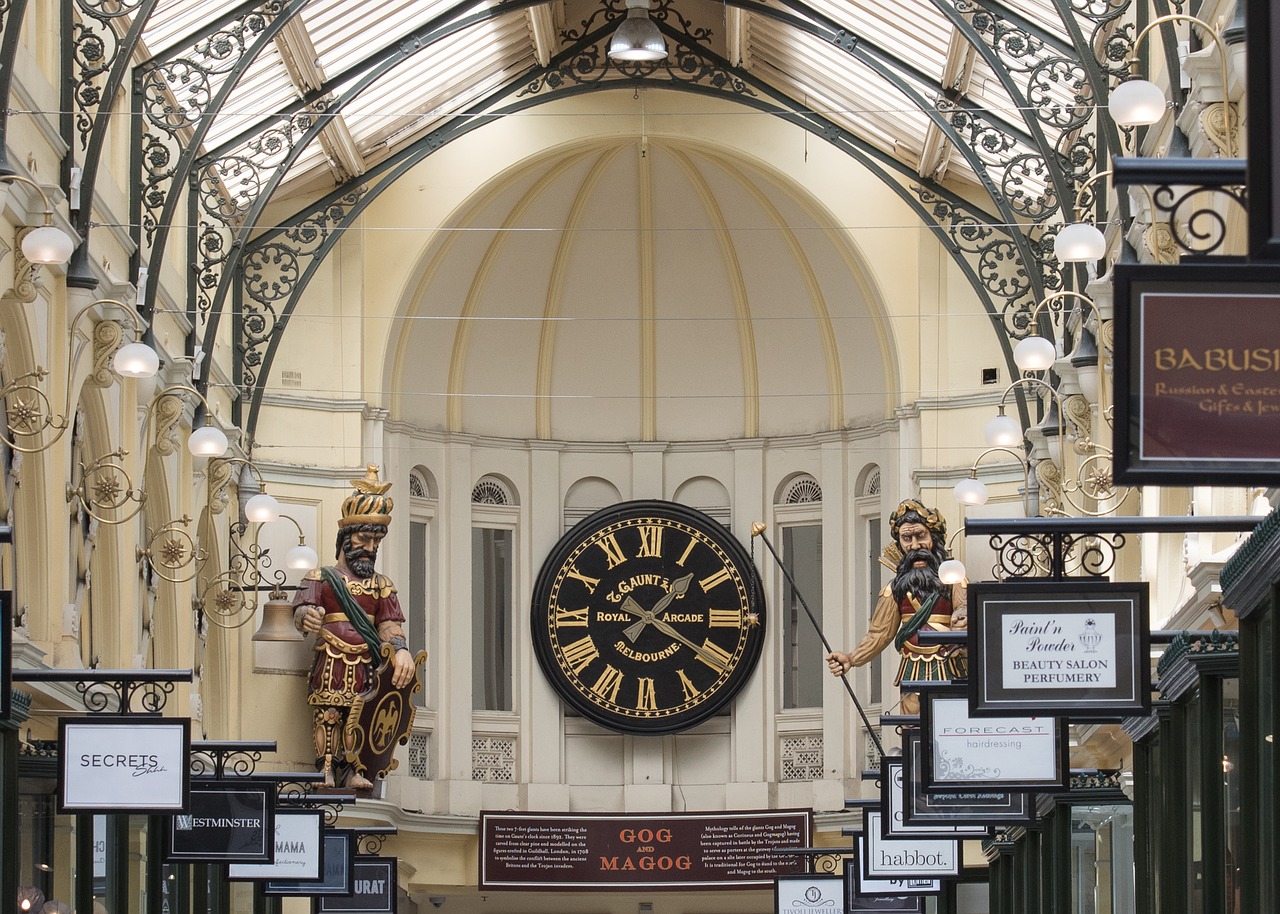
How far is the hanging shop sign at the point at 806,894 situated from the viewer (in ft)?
77.8

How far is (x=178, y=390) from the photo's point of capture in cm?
2212

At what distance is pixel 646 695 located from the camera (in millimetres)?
26859

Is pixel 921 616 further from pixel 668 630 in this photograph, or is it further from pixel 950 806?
pixel 950 806

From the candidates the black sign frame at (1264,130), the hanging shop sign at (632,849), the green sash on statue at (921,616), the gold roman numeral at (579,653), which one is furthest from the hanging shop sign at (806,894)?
the black sign frame at (1264,130)

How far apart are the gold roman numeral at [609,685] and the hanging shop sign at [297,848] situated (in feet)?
22.4

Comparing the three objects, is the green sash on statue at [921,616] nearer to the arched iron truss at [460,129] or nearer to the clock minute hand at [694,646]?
the arched iron truss at [460,129]

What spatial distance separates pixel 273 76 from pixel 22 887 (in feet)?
34.3

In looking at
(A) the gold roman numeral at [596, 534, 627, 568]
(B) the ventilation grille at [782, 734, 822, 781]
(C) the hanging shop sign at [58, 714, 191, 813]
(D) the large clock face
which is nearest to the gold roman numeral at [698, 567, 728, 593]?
(D) the large clock face

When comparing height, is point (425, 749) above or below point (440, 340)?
below

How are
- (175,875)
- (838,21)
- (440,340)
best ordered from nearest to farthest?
1. (175,875)
2. (838,21)
3. (440,340)

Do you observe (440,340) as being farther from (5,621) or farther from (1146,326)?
(1146,326)

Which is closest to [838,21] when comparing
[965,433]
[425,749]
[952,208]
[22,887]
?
[952,208]

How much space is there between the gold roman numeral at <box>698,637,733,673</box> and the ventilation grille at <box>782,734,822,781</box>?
41.0 inches

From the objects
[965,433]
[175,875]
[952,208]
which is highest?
[952,208]
